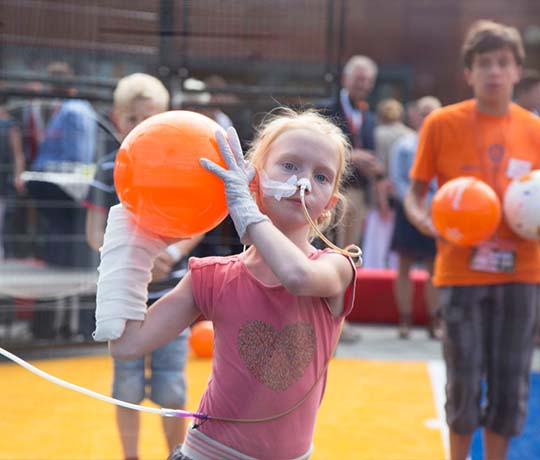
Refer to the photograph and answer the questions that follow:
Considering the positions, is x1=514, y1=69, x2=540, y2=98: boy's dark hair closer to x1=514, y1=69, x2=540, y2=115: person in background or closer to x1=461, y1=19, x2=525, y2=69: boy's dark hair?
x1=514, y1=69, x2=540, y2=115: person in background

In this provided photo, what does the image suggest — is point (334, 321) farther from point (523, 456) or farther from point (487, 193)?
point (523, 456)

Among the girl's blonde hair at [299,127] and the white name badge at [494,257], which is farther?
the white name badge at [494,257]

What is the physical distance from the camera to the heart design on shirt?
190 centimetres

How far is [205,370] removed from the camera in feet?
17.6

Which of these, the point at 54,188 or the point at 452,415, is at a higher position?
the point at 54,188

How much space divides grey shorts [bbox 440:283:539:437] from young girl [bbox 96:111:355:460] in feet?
4.73

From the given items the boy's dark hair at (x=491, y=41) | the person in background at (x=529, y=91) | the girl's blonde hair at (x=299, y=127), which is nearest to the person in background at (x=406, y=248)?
the person in background at (x=529, y=91)

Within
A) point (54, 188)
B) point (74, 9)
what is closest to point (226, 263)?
point (74, 9)

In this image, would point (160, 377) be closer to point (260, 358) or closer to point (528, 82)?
point (260, 358)

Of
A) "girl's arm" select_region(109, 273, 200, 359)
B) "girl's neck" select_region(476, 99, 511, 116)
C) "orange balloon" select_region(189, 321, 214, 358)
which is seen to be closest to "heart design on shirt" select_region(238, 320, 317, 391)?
"girl's arm" select_region(109, 273, 200, 359)

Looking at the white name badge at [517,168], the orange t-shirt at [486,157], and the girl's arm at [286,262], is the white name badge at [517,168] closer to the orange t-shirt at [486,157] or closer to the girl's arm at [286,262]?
the orange t-shirt at [486,157]

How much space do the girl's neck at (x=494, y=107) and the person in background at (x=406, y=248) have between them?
318 centimetres

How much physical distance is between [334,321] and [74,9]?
3486 mm

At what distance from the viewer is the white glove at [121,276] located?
1.75m
